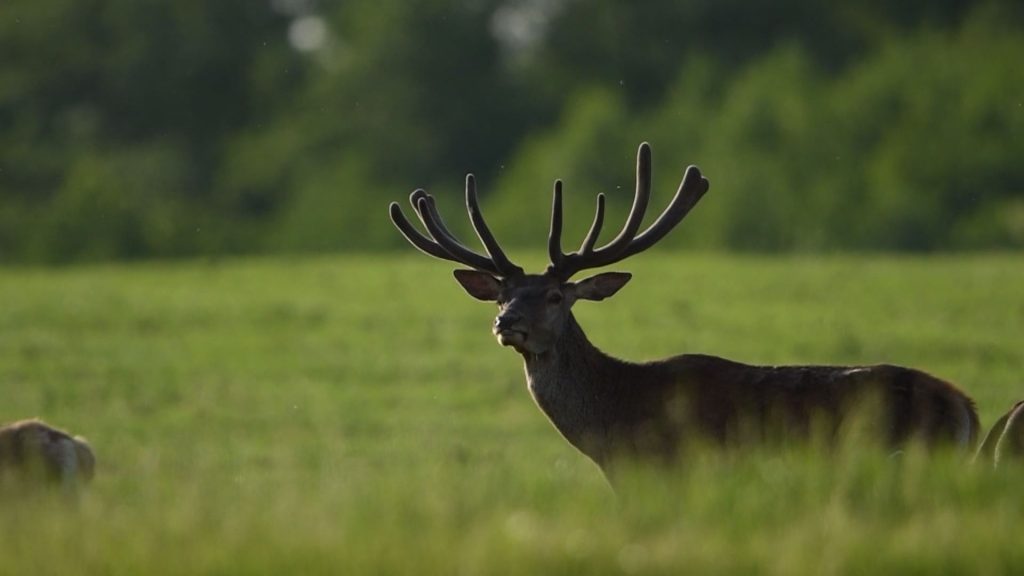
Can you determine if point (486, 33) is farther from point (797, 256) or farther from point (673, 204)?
point (673, 204)

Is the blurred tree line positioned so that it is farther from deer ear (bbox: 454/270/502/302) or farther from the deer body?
the deer body

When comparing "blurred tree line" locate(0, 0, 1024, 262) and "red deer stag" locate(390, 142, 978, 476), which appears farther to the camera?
"blurred tree line" locate(0, 0, 1024, 262)

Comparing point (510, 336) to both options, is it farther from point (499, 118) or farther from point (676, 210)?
point (499, 118)

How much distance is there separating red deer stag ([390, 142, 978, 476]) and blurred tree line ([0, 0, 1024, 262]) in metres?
33.3

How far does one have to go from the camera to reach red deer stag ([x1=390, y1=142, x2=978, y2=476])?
8609mm

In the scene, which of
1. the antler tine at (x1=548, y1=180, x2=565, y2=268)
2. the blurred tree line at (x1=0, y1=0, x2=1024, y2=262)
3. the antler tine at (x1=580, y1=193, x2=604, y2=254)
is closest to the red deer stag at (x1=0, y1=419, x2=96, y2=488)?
the antler tine at (x1=548, y1=180, x2=565, y2=268)

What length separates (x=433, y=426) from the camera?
1844 centimetres

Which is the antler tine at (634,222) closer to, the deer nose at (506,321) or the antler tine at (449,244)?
the antler tine at (449,244)

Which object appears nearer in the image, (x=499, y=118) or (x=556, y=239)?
(x=556, y=239)

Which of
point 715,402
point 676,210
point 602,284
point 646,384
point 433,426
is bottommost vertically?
point 715,402

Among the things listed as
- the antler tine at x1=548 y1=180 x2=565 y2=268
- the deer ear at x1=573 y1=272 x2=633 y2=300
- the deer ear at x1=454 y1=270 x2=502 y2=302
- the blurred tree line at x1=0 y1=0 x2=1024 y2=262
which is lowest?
the deer ear at x1=573 y1=272 x2=633 y2=300

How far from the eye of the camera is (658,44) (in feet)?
205

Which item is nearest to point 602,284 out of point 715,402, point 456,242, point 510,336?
point 510,336

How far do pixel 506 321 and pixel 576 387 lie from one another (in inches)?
19.2
